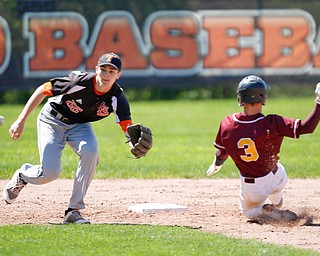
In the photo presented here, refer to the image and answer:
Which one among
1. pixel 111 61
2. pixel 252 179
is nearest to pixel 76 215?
pixel 111 61

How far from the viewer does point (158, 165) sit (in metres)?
10.6

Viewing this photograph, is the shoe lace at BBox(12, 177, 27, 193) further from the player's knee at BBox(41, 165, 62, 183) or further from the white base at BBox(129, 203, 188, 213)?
the white base at BBox(129, 203, 188, 213)

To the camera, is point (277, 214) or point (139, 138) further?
point (139, 138)

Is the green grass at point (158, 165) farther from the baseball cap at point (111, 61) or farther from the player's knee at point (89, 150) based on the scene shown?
the baseball cap at point (111, 61)

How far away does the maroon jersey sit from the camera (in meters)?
6.41

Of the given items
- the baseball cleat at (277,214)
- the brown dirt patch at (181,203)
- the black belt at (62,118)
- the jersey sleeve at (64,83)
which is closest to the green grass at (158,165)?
the brown dirt patch at (181,203)

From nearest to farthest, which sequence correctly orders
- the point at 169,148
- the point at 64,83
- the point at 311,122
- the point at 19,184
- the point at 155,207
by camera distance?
the point at 311,122 < the point at 64,83 < the point at 19,184 < the point at 155,207 < the point at 169,148

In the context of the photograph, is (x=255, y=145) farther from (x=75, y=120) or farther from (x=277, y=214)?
(x=75, y=120)

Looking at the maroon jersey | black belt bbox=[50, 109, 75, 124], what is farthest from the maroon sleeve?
black belt bbox=[50, 109, 75, 124]

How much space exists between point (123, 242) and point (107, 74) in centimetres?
156

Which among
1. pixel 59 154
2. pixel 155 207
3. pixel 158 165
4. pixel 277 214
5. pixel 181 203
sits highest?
pixel 59 154

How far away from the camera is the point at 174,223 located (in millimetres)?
6566

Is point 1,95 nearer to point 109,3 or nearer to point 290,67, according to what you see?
point 109,3

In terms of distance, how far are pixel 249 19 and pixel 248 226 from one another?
11517 mm
